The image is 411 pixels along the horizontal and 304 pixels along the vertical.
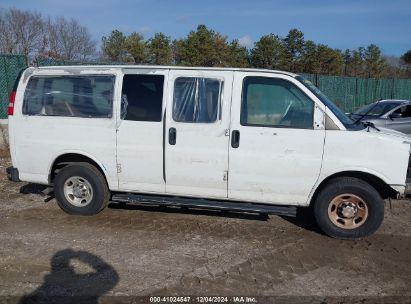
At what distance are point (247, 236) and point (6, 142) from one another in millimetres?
7791

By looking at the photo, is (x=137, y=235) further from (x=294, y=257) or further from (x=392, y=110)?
(x=392, y=110)

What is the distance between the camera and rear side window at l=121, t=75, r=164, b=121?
5.57m

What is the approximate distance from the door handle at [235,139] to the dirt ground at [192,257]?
1149 millimetres

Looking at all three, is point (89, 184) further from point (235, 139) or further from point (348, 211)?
point (348, 211)

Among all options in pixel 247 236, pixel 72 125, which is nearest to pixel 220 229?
pixel 247 236

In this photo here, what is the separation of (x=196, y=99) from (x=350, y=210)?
7.86ft

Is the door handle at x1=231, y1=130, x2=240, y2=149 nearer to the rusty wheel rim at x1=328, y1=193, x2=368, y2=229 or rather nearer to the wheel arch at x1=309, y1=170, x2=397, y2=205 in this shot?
the wheel arch at x1=309, y1=170, x2=397, y2=205

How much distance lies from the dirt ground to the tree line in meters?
14.9

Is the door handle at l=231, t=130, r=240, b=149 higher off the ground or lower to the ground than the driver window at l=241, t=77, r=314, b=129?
lower

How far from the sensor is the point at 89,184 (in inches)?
234

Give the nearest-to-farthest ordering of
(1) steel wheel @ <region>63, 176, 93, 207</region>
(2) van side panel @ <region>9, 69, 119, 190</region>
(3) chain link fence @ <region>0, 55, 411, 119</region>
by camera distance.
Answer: (2) van side panel @ <region>9, 69, 119, 190</region>
(1) steel wheel @ <region>63, 176, 93, 207</region>
(3) chain link fence @ <region>0, 55, 411, 119</region>

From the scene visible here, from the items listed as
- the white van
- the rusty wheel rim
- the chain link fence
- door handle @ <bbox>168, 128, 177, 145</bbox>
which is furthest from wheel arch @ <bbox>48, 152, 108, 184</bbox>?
the chain link fence

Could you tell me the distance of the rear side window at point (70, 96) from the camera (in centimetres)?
576

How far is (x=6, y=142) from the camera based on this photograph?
10656mm
